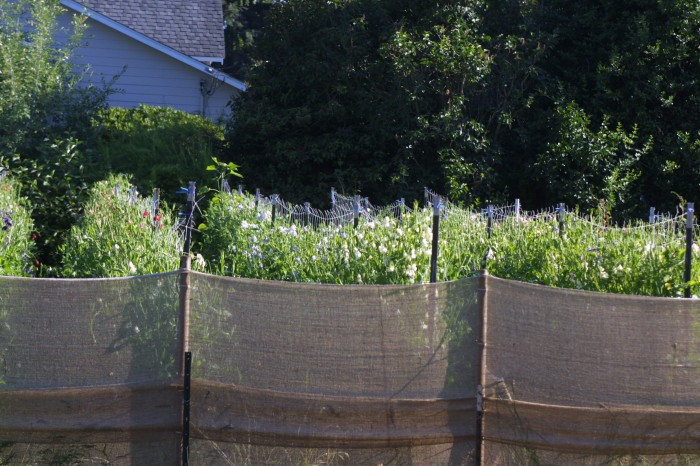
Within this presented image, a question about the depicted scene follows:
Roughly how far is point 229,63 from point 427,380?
32.2m

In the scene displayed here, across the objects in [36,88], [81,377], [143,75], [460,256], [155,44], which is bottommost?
[81,377]

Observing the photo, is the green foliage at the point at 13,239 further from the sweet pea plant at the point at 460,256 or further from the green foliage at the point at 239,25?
the green foliage at the point at 239,25

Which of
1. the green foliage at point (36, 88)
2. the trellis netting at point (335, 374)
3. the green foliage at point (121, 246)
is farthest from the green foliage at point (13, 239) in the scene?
the green foliage at point (36, 88)

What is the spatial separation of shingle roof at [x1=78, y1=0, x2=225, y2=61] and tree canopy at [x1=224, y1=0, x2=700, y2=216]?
4011 mm

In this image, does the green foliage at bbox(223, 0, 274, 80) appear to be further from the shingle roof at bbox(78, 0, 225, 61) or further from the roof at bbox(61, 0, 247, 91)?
the roof at bbox(61, 0, 247, 91)

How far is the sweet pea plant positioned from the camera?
720 centimetres

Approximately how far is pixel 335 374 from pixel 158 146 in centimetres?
1128

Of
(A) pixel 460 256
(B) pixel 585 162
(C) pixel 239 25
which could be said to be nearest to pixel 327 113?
(B) pixel 585 162

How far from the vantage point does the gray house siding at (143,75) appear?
1873 cm

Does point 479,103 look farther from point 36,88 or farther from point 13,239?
point 13,239

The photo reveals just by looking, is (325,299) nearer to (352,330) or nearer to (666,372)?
(352,330)

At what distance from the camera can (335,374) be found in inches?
196

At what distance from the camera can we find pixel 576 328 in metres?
4.94

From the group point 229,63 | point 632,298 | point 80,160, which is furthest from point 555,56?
point 229,63
